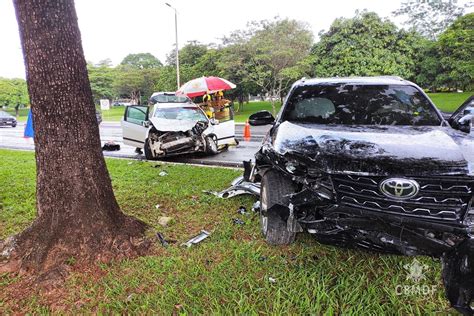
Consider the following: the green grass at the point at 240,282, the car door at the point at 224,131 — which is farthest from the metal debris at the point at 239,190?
the car door at the point at 224,131

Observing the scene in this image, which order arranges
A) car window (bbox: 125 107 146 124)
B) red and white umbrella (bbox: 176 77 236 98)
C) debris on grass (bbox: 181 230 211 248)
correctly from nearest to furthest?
debris on grass (bbox: 181 230 211 248)
car window (bbox: 125 107 146 124)
red and white umbrella (bbox: 176 77 236 98)

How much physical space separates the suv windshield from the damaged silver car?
17.1ft

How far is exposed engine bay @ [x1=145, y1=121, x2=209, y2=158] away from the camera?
8.75 metres

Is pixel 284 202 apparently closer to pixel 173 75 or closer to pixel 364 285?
pixel 364 285

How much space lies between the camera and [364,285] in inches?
99.2

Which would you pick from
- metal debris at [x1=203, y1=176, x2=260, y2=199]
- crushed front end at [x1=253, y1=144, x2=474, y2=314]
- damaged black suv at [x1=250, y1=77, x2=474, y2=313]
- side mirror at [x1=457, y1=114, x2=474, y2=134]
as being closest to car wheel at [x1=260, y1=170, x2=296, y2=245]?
damaged black suv at [x1=250, y1=77, x2=474, y2=313]

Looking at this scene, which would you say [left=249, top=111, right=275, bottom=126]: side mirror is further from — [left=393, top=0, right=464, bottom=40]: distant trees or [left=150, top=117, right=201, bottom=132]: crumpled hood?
[left=393, top=0, right=464, bottom=40]: distant trees

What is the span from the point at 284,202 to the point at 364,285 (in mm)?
825

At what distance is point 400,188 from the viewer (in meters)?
2.19

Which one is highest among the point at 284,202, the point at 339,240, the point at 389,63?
the point at 389,63

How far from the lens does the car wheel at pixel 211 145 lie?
Result: 921cm

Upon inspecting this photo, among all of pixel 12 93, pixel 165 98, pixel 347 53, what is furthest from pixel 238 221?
pixel 12 93

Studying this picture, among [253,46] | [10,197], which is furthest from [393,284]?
[253,46]

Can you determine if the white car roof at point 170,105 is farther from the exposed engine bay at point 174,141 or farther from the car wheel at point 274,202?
the car wheel at point 274,202
